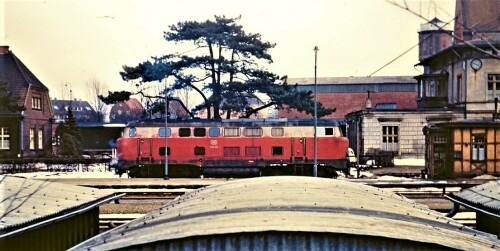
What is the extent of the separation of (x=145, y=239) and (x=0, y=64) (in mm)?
46882

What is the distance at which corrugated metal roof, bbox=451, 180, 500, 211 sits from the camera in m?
12.2

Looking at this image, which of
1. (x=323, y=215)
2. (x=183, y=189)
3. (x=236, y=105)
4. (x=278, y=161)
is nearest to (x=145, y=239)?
(x=323, y=215)

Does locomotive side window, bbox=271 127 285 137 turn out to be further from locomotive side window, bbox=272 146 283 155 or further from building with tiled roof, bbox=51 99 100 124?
building with tiled roof, bbox=51 99 100 124

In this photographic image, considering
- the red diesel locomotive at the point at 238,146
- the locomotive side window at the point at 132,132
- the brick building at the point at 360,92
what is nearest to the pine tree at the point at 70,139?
the locomotive side window at the point at 132,132

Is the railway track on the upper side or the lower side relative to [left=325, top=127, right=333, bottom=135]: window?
lower

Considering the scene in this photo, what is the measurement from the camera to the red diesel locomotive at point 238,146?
3158 cm

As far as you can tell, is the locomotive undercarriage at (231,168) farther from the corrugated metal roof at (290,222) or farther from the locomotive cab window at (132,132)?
the corrugated metal roof at (290,222)

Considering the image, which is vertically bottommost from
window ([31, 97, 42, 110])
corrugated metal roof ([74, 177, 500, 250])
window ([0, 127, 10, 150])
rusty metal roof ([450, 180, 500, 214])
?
rusty metal roof ([450, 180, 500, 214])

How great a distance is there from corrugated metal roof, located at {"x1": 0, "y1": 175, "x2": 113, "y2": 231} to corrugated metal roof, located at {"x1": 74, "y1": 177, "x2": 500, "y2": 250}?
7.69 ft

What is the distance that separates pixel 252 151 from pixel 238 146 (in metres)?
0.90

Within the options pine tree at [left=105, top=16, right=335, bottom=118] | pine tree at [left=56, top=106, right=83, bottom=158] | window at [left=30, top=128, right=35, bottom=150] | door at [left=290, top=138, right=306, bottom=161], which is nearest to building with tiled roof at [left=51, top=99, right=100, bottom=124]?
pine tree at [left=56, top=106, right=83, bottom=158]

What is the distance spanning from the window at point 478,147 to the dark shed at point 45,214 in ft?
71.1

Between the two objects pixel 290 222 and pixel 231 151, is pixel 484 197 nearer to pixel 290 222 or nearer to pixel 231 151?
pixel 290 222

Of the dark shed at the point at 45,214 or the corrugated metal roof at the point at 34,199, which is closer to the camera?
the dark shed at the point at 45,214
